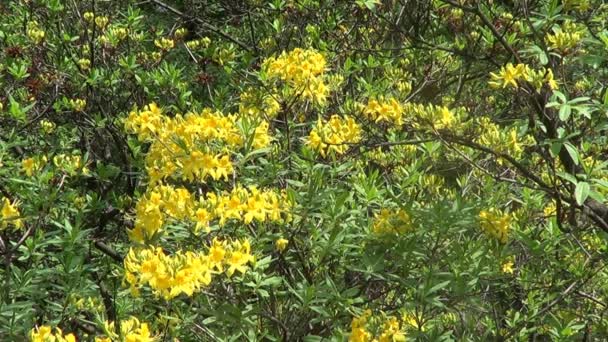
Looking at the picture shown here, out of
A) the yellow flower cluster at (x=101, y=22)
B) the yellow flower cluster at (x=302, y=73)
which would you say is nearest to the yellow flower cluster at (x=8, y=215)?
the yellow flower cluster at (x=302, y=73)

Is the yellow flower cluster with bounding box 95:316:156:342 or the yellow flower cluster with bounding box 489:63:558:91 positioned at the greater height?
the yellow flower cluster with bounding box 489:63:558:91

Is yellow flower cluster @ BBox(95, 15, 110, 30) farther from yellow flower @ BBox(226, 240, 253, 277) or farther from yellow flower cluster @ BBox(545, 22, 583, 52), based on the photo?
yellow flower cluster @ BBox(545, 22, 583, 52)

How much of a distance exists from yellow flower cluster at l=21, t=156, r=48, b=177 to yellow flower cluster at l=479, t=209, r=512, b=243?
171cm

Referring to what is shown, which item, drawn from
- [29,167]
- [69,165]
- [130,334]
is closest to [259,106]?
[69,165]

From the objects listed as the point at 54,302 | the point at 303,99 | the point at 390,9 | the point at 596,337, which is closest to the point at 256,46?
the point at 390,9

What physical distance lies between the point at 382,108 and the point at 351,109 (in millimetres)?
339

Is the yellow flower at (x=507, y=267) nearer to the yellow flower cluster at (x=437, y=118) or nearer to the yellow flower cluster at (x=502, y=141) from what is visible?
the yellow flower cluster at (x=502, y=141)

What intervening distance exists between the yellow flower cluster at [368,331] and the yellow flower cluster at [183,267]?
39 centimetres

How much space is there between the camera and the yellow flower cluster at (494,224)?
262 centimetres

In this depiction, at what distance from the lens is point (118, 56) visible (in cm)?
452

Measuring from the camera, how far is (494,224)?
262cm

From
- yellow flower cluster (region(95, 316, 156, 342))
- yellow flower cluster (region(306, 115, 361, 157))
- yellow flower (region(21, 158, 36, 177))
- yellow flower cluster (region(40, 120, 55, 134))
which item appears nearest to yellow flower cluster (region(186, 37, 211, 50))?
yellow flower cluster (region(40, 120, 55, 134))

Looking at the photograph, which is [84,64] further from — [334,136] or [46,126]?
[334,136]

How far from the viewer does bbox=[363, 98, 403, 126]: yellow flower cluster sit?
2678mm
